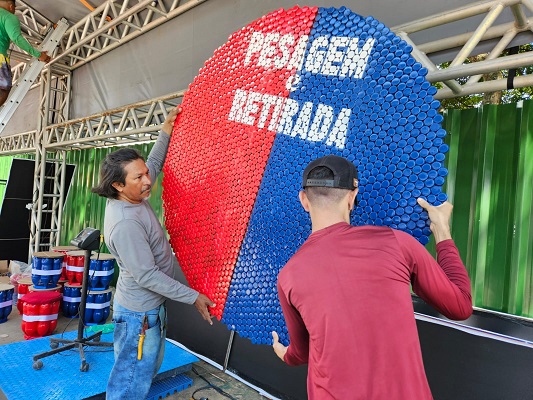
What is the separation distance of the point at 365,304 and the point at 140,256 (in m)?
1.02

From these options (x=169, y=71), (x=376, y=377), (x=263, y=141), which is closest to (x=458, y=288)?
(x=376, y=377)

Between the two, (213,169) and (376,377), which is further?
(213,169)

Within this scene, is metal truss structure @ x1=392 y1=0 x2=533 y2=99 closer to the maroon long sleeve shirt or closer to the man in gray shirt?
the maroon long sleeve shirt

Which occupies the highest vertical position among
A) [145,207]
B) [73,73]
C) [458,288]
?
[73,73]

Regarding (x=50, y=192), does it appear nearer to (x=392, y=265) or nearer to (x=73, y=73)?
(x=73, y=73)

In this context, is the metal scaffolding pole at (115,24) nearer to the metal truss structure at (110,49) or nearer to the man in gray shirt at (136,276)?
the metal truss structure at (110,49)

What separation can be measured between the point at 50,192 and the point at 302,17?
6.59 metres

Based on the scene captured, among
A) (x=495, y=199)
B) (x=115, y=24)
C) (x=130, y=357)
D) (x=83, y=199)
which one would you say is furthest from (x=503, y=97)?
(x=83, y=199)

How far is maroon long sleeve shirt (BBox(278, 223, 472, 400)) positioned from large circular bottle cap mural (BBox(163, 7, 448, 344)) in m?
0.17

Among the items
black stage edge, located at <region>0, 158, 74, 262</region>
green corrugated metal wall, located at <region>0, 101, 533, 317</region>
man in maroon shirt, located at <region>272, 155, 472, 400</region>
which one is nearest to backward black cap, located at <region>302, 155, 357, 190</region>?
man in maroon shirt, located at <region>272, 155, 472, 400</region>

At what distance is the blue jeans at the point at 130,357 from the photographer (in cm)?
163

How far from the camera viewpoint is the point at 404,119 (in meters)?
1.05

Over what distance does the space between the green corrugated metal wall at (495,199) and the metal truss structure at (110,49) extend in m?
0.34

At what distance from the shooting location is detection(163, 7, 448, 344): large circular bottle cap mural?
1.04 metres
